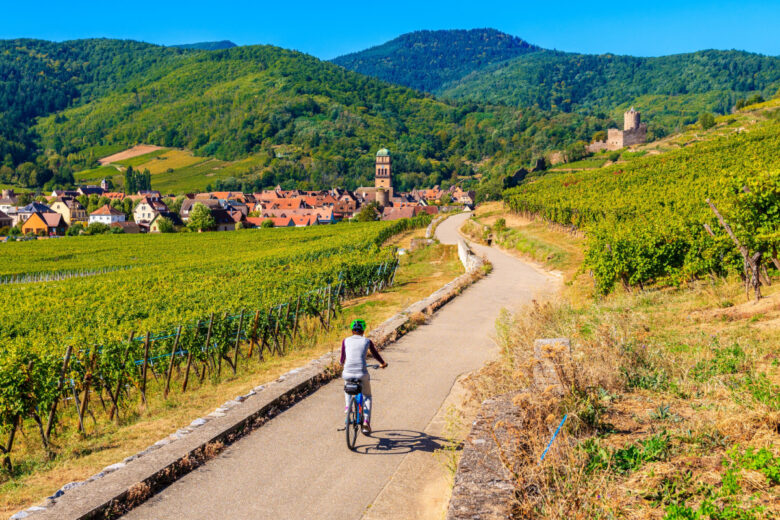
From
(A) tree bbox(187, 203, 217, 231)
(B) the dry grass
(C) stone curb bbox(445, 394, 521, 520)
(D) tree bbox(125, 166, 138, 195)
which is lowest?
(C) stone curb bbox(445, 394, 521, 520)

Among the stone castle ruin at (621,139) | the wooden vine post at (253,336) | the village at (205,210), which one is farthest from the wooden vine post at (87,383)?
the stone castle ruin at (621,139)

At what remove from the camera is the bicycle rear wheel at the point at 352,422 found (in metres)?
8.41

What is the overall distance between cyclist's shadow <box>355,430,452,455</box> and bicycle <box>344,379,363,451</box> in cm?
20

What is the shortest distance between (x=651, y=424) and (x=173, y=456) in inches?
229

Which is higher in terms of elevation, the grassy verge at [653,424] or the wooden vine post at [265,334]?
the grassy verge at [653,424]

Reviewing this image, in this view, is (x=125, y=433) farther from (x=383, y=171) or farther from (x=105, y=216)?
(x=383, y=171)

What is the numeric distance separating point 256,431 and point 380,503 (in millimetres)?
2873

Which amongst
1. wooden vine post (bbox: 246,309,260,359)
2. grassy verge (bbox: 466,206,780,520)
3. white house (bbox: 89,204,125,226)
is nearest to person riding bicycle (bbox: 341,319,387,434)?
grassy verge (bbox: 466,206,780,520)

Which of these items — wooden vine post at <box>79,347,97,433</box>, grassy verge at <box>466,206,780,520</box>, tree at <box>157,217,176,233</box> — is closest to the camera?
grassy verge at <box>466,206,780,520</box>

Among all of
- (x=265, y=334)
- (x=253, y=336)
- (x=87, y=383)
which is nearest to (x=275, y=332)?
(x=265, y=334)

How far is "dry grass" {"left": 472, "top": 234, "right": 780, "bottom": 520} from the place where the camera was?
5.29 metres

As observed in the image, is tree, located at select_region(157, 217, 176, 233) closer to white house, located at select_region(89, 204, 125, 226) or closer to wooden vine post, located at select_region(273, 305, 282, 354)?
white house, located at select_region(89, 204, 125, 226)

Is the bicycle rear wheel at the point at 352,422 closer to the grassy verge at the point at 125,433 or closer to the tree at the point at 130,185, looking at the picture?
the grassy verge at the point at 125,433

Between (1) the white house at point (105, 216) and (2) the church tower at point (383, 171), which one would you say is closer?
(1) the white house at point (105, 216)
